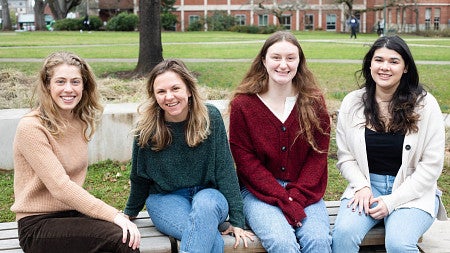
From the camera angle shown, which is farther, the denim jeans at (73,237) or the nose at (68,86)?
the nose at (68,86)

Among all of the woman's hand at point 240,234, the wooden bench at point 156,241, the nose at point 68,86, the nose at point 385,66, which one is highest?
the nose at point 385,66

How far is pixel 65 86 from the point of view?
3.28 m

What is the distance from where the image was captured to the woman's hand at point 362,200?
11.4 feet

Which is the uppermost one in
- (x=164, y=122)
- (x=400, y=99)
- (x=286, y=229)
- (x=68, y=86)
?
(x=68, y=86)

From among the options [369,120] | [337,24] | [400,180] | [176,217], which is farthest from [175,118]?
[337,24]

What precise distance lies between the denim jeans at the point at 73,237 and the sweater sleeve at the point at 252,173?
0.93 meters

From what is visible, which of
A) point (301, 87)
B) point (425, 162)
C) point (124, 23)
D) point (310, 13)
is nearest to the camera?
point (425, 162)

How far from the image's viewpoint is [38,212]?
10.5ft

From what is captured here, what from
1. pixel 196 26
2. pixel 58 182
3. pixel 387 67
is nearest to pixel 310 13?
pixel 196 26

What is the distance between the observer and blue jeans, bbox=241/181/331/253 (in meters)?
3.21

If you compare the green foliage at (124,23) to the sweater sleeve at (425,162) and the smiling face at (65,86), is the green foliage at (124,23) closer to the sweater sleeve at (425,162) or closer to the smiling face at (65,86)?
the smiling face at (65,86)

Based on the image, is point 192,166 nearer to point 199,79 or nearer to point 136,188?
point 136,188

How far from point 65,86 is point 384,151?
2.02 metres

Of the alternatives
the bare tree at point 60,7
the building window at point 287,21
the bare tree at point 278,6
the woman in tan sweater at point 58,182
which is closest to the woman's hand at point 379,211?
the woman in tan sweater at point 58,182
